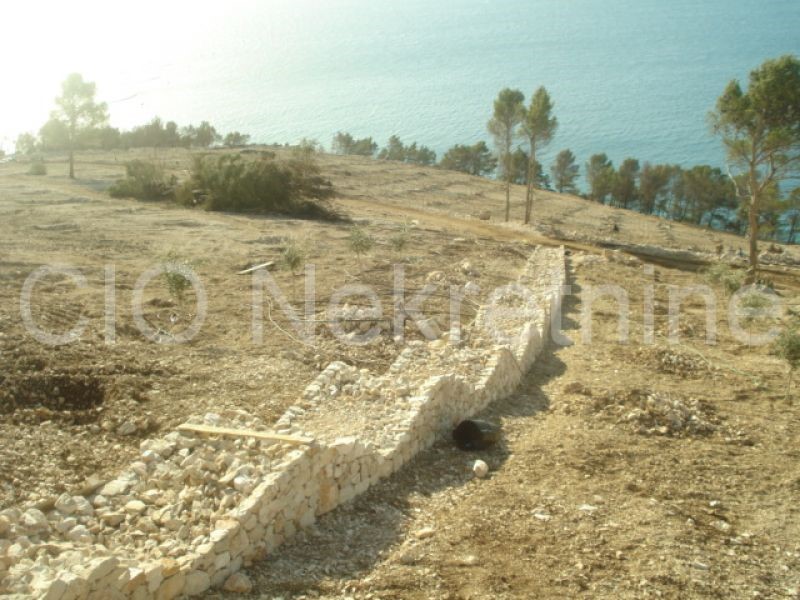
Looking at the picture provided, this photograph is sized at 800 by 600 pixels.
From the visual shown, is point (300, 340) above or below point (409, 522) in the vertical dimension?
above

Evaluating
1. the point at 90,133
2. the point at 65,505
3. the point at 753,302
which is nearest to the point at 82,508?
the point at 65,505

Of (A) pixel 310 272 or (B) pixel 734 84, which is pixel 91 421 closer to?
(A) pixel 310 272

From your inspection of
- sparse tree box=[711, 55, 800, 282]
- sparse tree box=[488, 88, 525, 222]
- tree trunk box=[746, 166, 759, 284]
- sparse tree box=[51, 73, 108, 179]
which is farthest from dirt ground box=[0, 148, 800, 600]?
sparse tree box=[51, 73, 108, 179]

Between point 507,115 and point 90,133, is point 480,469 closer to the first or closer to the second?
point 507,115

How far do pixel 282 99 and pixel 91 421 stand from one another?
419 feet

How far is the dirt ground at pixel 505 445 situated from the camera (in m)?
5.43

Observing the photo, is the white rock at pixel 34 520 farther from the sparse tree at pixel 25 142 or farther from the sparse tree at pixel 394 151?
the sparse tree at pixel 394 151

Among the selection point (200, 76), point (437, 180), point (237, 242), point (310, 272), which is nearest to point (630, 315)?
point (310, 272)

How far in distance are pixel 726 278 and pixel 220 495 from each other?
15.6 meters

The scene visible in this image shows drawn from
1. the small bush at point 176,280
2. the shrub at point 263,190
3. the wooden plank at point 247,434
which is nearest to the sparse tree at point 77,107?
the shrub at point 263,190

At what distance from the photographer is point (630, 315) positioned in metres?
15.6

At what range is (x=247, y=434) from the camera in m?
6.07

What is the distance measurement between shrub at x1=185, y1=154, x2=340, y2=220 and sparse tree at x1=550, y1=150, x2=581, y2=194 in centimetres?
4615

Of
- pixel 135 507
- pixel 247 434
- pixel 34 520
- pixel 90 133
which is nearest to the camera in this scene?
pixel 34 520
